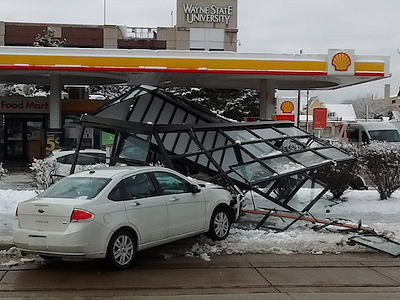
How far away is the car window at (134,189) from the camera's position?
26.7ft

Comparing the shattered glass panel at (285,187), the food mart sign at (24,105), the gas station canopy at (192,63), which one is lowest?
the shattered glass panel at (285,187)

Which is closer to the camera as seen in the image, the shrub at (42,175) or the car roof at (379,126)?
the shrub at (42,175)

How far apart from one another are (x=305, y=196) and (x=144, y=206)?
21.3ft

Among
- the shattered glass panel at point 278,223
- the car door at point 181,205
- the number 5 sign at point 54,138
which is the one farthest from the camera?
the number 5 sign at point 54,138

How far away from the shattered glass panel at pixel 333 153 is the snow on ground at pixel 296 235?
1.34 meters

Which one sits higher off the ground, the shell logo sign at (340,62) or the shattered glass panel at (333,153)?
the shell logo sign at (340,62)

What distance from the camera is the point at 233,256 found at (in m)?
8.93

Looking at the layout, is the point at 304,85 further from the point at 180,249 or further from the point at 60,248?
the point at 60,248

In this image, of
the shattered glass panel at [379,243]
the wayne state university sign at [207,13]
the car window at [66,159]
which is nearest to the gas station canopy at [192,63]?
the car window at [66,159]

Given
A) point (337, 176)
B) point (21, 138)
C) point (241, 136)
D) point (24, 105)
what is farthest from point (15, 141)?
point (337, 176)

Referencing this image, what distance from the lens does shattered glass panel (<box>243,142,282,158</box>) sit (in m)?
11.7

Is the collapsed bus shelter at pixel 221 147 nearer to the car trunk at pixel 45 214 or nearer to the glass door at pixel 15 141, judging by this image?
the car trunk at pixel 45 214

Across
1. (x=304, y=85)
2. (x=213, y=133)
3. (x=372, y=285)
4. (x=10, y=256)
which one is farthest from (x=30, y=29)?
(x=372, y=285)

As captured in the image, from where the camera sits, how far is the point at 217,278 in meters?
7.59
